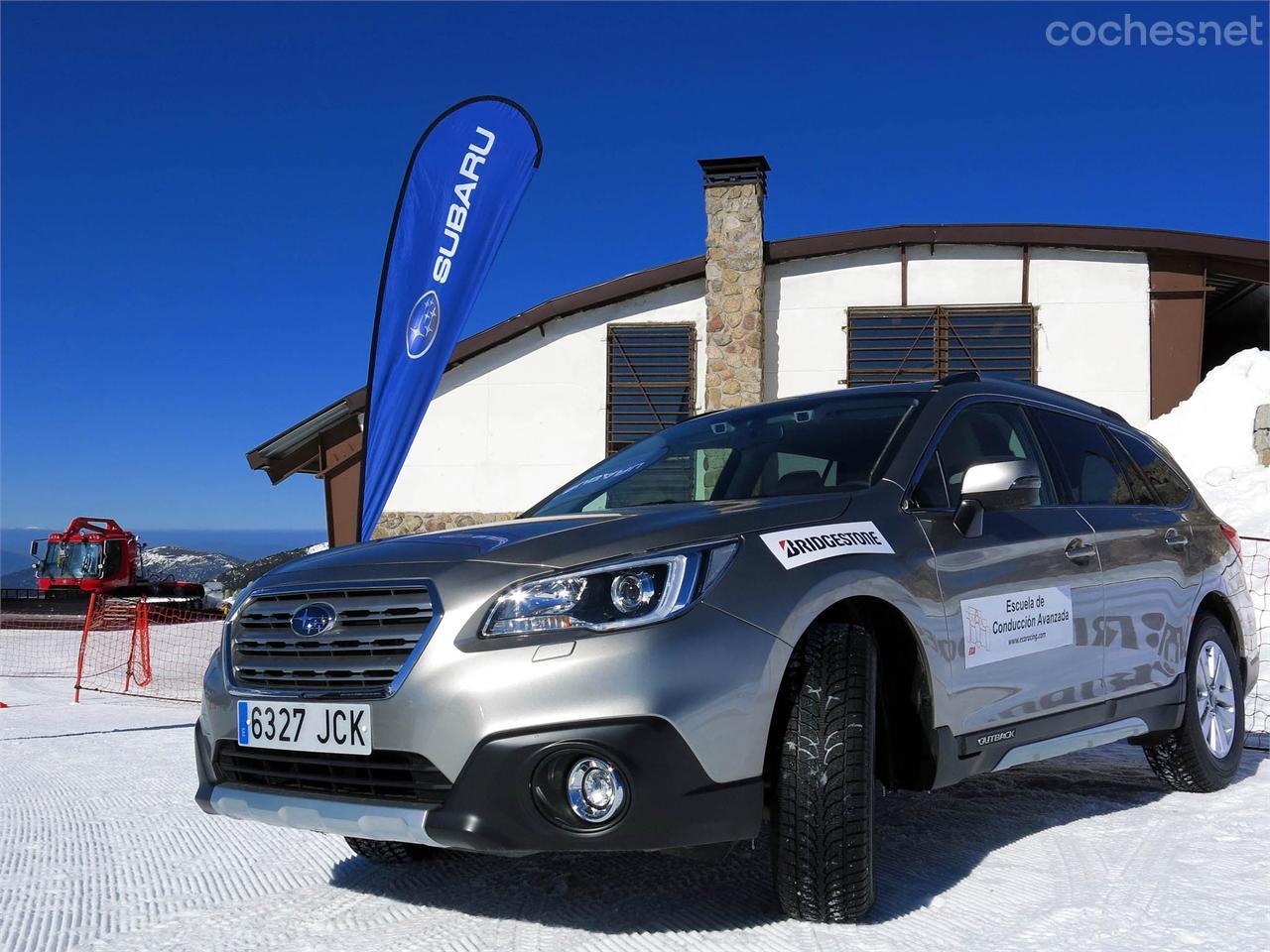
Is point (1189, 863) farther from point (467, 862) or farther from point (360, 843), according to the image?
point (360, 843)

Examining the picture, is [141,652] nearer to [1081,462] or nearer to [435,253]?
[435,253]

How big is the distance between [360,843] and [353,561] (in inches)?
50.0

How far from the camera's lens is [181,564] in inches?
1474

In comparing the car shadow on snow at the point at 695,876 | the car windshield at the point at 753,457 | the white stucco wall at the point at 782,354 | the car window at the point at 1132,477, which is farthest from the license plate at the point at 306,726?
the white stucco wall at the point at 782,354

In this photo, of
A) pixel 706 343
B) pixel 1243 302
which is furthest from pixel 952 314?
pixel 1243 302

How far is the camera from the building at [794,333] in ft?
51.3

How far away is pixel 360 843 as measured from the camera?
3.83 metres

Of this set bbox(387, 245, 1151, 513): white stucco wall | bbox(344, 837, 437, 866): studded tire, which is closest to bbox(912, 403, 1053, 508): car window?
bbox(344, 837, 437, 866): studded tire

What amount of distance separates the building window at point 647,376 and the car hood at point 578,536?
1340 cm

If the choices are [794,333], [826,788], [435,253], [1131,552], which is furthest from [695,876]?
[794,333]

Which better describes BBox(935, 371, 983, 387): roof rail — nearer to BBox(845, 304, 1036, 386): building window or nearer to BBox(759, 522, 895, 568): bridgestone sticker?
BBox(759, 522, 895, 568): bridgestone sticker

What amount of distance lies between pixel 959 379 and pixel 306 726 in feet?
8.49

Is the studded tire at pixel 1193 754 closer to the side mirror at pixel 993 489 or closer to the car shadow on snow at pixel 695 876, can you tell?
the car shadow on snow at pixel 695 876

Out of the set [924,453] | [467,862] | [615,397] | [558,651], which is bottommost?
[467,862]
